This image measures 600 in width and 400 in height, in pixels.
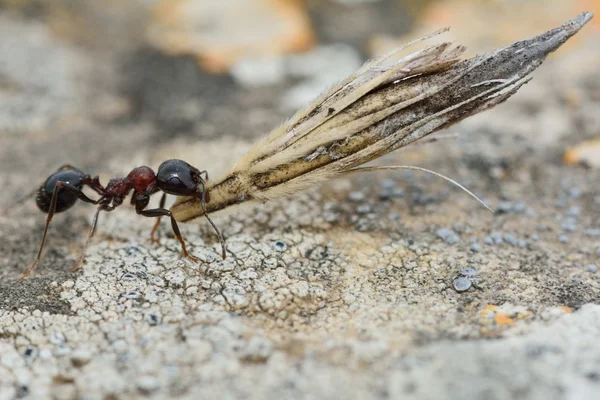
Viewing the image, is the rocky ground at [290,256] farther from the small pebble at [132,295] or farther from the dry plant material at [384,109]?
the dry plant material at [384,109]

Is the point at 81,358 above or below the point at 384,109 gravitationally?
below

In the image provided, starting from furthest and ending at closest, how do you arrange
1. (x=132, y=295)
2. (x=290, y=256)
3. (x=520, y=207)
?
(x=520, y=207) < (x=290, y=256) < (x=132, y=295)

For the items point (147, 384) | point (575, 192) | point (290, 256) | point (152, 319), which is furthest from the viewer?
point (575, 192)

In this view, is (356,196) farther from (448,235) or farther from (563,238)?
(563,238)

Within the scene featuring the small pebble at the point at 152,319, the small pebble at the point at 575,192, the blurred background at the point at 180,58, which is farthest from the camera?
the blurred background at the point at 180,58

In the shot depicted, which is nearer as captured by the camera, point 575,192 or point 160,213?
point 160,213

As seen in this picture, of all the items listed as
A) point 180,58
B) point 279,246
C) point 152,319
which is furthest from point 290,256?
point 180,58

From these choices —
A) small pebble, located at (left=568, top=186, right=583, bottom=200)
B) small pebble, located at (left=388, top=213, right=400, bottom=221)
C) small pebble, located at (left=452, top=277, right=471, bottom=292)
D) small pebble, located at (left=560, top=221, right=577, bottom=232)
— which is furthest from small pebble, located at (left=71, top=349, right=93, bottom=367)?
small pebble, located at (left=568, top=186, right=583, bottom=200)

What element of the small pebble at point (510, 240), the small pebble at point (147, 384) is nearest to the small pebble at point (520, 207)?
the small pebble at point (510, 240)
